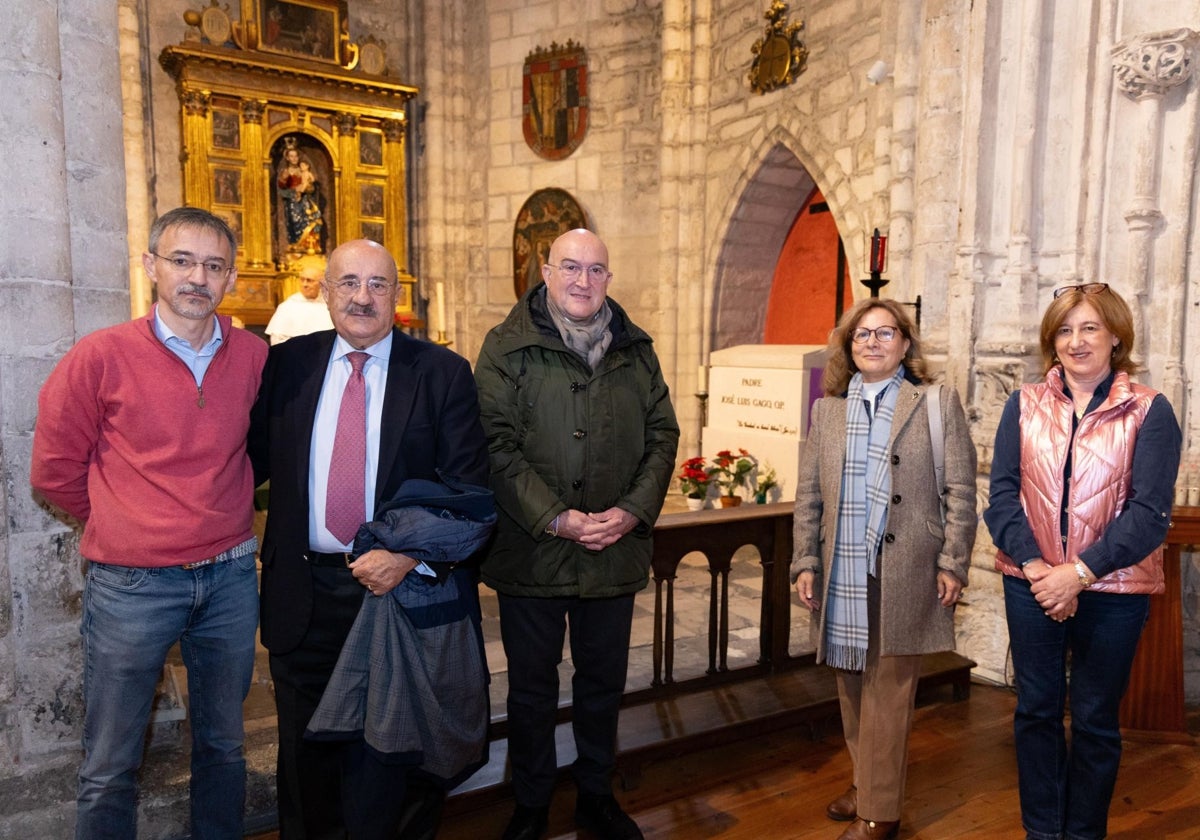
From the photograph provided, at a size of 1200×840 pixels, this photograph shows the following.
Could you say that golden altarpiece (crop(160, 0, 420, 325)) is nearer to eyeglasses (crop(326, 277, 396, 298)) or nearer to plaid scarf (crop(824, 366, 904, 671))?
eyeglasses (crop(326, 277, 396, 298))

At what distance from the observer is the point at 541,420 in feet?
7.88

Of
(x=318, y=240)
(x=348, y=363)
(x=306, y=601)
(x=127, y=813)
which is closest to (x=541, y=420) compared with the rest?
(x=348, y=363)

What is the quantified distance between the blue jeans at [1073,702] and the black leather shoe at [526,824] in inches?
53.5

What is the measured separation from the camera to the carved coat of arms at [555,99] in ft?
28.7

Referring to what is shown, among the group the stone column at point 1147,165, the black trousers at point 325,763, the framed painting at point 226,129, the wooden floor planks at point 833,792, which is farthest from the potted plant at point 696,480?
the framed painting at point 226,129

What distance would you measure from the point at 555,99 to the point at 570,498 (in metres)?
7.37

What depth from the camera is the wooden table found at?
134 inches

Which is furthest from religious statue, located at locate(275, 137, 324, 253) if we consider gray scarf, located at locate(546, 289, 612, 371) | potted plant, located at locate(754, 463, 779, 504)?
gray scarf, located at locate(546, 289, 612, 371)

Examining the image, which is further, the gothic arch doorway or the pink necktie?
the gothic arch doorway

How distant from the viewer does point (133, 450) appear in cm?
195

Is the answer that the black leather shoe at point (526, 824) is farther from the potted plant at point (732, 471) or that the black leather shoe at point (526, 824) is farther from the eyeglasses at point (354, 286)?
the potted plant at point (732, 471)

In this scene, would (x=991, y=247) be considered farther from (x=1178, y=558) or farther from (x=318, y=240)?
(x=318, y=240)

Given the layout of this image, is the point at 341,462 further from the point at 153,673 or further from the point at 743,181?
the point at 743,181

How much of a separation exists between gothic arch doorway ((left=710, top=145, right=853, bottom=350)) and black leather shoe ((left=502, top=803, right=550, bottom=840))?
5826mm
